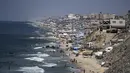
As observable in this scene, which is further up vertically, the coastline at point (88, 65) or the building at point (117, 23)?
the building at point (117, 23)

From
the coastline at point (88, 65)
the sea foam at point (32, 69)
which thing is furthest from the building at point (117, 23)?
the sea foam at point (32, 69)

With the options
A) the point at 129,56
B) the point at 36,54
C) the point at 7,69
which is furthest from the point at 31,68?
the point at 129,56

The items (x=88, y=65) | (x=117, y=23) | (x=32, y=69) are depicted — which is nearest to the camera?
(x=32, y=69)

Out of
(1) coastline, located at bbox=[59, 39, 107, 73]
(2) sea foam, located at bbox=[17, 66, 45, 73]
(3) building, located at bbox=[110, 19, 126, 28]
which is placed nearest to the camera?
(1) coastline, located at bbox=[59, 39, 107, 73]

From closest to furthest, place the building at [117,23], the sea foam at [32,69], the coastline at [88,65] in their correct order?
the coastline at [88,65], the sea foam at [32,69], the building at [117,23]

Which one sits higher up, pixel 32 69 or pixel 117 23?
pixel 117 23

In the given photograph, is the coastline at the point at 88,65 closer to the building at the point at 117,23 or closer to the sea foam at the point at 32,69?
the sea foam at the point at 32,69

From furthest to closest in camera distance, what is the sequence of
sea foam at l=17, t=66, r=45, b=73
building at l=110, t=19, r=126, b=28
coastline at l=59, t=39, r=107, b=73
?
building at l=110, t=19, r=126, b=28, sea foam at l=17, t=66, r=45, b=73, coastline at l=59, t=39, r=107, b=73

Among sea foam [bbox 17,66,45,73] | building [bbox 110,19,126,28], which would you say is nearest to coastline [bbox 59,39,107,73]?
sea foam [bbox 17,66,45,73]

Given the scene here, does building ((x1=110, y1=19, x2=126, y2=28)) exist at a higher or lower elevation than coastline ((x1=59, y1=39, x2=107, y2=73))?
higher

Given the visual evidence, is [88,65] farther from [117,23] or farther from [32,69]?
[117,23]

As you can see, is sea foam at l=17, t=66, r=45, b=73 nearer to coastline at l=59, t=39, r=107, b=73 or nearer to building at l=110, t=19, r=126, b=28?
coastline at l=59, t=39, r=107, b=73

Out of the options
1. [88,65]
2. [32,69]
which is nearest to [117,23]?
[88,65]

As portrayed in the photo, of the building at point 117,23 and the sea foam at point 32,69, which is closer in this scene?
the sea foam at point 32,69
